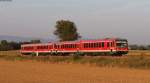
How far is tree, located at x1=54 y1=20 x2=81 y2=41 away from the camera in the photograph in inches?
5246

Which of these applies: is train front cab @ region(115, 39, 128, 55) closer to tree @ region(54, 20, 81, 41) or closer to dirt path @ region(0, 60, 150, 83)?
dirt path @ region(0, 60, 150, 83)

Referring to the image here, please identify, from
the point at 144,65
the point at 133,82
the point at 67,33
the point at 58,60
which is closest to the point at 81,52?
the point at 58,60

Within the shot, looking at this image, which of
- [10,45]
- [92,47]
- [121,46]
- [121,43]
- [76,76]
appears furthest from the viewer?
[10,45]

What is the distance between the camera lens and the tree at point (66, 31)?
133250 mm

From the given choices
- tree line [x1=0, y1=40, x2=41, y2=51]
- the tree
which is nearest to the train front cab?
the tree

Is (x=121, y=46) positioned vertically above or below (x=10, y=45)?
below

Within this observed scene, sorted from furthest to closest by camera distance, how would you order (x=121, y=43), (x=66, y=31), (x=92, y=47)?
(x=66, y=31) → (x=92, y=47) → (x=121, y=43)

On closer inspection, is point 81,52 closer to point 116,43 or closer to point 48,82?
point 116,43

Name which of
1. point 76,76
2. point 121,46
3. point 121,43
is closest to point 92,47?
point 121,43

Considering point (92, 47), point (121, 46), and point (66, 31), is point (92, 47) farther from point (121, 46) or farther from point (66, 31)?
point (66, 31)

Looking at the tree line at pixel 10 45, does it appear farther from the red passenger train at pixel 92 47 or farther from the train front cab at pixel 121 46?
the train front cab at pixel 121 46

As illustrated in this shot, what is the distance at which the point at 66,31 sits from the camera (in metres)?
134

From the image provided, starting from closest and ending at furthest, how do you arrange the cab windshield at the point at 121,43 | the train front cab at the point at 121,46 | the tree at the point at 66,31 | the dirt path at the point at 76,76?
1. the dirt path at the point at 76,76
2. the train front cab at the point at 121,46
3. the cab windshield at the point at 121,43
4. the tree at the point at 66,31

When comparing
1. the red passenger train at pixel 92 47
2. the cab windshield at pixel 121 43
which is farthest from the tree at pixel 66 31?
the cab windshield at pixel 121 43
